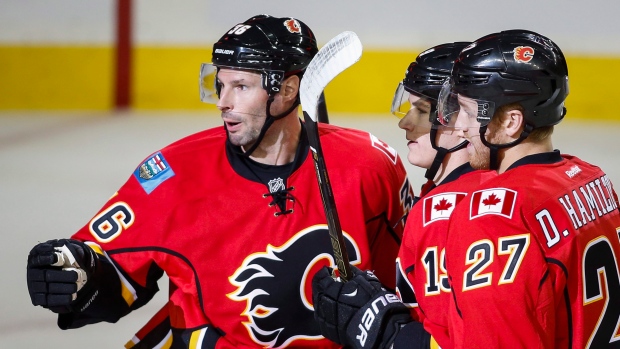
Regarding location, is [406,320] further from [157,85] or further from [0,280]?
[157,85]

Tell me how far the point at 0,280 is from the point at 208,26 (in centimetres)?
329

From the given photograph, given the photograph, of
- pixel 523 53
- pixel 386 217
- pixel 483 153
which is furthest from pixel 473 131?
pixel 386 217

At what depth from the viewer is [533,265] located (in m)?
1.70

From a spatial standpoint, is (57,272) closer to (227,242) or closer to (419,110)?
(227,242)

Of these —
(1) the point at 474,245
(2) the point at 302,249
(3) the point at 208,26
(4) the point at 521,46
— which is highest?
(4) the point at 521,46

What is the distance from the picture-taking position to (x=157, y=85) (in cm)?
729

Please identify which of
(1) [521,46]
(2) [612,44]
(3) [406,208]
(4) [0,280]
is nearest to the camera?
(1) [521,46]

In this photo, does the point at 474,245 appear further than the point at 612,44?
No

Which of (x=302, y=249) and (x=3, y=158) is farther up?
(x=302, y=249)

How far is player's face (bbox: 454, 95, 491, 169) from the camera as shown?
75.6 inches

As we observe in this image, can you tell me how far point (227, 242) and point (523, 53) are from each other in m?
0.93

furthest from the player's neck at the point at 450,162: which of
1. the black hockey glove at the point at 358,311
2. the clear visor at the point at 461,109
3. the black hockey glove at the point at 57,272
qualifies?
the black hockey glove at the point at 57,272

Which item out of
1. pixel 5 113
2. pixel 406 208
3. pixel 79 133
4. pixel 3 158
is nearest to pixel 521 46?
pixel 406 208

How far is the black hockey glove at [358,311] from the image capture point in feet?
6.45
